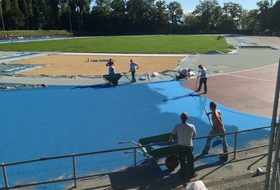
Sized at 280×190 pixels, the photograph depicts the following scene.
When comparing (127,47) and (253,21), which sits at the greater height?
(253,21)

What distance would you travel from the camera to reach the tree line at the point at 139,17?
96.9 meters

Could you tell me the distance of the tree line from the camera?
96.9 meters

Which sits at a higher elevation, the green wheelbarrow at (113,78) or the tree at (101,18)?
the tree at (101,18)

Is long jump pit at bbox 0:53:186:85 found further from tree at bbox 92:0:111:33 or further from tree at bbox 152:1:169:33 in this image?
tree at bbox 152:1:169:33

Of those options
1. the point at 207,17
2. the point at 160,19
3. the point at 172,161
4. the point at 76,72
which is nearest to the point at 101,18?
the point at 160,19

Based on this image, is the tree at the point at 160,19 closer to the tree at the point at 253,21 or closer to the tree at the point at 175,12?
the tree at the point at 175,12

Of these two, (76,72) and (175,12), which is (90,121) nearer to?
(76,72)

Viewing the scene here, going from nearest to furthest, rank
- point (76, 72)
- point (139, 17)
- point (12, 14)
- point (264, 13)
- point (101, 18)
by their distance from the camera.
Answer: point (76, 72), point (12, 14), point (264, 13), point (101, 18), point (139, 17)

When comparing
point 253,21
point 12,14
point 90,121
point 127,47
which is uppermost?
point 12,14

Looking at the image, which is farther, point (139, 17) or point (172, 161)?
point (139, 17)

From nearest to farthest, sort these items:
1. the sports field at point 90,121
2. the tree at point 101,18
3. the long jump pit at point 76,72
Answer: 1. the sports field at point 90,121
2. the long jump pit at point 76,72
3. the tree at point 101,18

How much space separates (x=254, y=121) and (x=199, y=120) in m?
2.49

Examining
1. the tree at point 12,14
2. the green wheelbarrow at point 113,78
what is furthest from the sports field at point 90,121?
the tree at point 12,14

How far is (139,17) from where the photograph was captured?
112688mm
